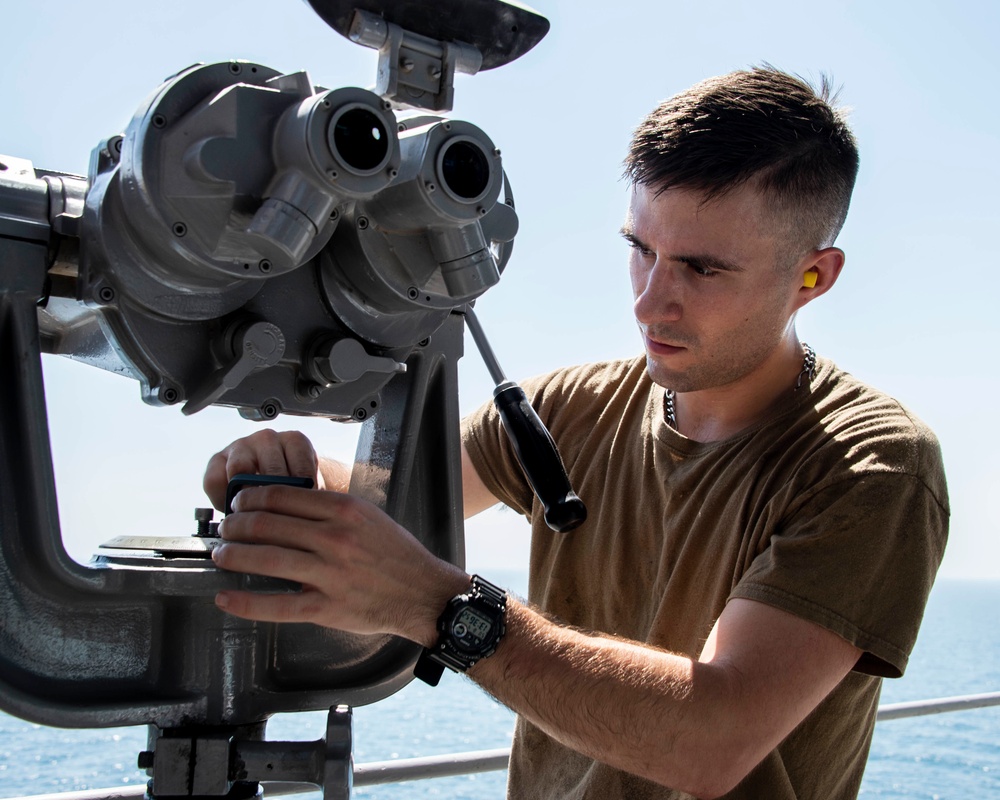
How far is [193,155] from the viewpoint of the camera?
72 centimetres

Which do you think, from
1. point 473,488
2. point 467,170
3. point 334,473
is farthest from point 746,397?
point 467,170

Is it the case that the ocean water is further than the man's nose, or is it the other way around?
the ocean water

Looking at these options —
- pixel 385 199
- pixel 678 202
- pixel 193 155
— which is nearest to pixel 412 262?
pixel 385 199

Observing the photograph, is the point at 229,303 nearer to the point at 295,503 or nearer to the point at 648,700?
the point at 295,503

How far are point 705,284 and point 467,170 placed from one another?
1.89 ft

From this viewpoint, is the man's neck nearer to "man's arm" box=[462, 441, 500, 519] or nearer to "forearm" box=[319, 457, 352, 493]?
"man's arm" box=[462, 441, 500, 519]

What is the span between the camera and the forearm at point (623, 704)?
957mm

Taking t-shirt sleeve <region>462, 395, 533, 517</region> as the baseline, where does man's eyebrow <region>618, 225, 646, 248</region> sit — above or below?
above

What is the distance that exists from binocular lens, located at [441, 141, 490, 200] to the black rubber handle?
0.82 feet

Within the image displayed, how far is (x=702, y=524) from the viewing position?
1273mm

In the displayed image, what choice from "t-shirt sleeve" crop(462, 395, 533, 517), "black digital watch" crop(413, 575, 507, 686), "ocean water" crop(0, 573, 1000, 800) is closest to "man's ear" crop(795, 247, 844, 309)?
"t-shirt sleeve" crop(462, 395, 533, 517)

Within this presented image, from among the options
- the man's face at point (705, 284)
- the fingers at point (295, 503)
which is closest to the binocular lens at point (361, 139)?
the fingers at point (295, 503)

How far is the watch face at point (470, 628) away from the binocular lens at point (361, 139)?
39 centimetres

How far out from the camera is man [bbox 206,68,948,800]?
0.94 m
